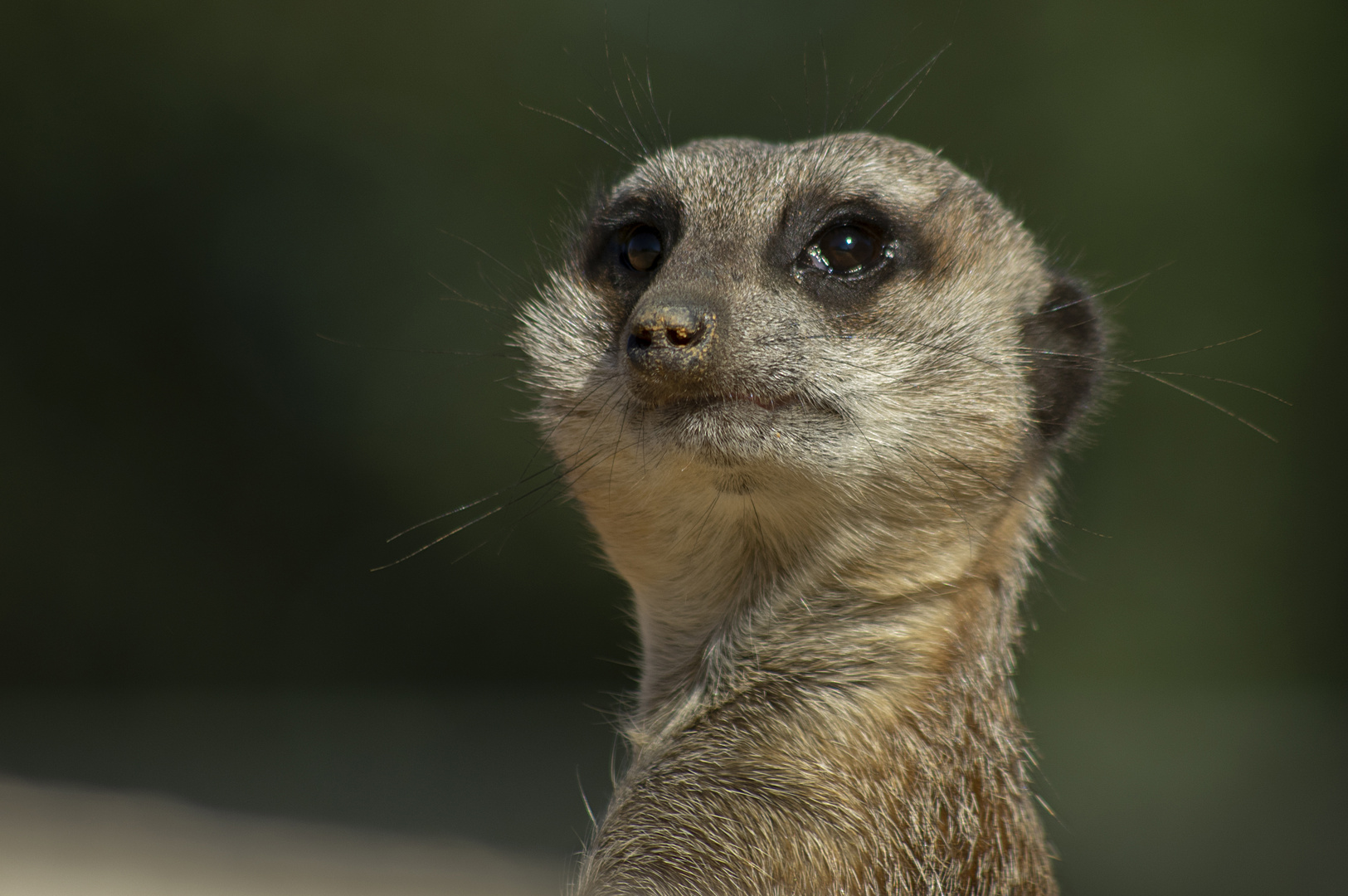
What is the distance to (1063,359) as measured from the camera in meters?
2.41

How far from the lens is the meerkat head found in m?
2.03

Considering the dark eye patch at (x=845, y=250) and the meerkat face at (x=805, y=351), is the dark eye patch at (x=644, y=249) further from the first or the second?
the dark eye patch at (x=845, y=250)

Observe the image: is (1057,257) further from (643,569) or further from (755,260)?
(643,569)

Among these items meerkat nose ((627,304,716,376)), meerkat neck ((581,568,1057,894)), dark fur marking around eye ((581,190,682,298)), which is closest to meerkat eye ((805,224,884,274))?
dark fur marking around eye ((581,190,682,298))

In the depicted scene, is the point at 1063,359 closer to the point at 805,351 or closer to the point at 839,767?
the point at 805,351

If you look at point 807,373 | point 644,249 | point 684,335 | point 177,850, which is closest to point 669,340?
point 684,335

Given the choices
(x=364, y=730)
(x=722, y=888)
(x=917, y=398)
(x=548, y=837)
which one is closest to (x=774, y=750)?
(x=722, y=888)

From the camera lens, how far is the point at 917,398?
2.16 metres

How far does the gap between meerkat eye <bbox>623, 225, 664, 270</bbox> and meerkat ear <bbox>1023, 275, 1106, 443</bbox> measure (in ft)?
2.74

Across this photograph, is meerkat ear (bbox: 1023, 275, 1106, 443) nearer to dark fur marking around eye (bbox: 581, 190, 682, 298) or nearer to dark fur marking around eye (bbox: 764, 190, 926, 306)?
dark fur marking around eye (bbox: 764, 190, 926, 306)

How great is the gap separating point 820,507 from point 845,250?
0.57 metres

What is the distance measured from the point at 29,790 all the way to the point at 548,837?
7.99ft

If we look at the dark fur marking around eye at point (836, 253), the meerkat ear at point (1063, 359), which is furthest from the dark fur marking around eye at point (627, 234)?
the meerkat ear at point (1063, 359)

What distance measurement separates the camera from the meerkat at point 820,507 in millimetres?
2002
